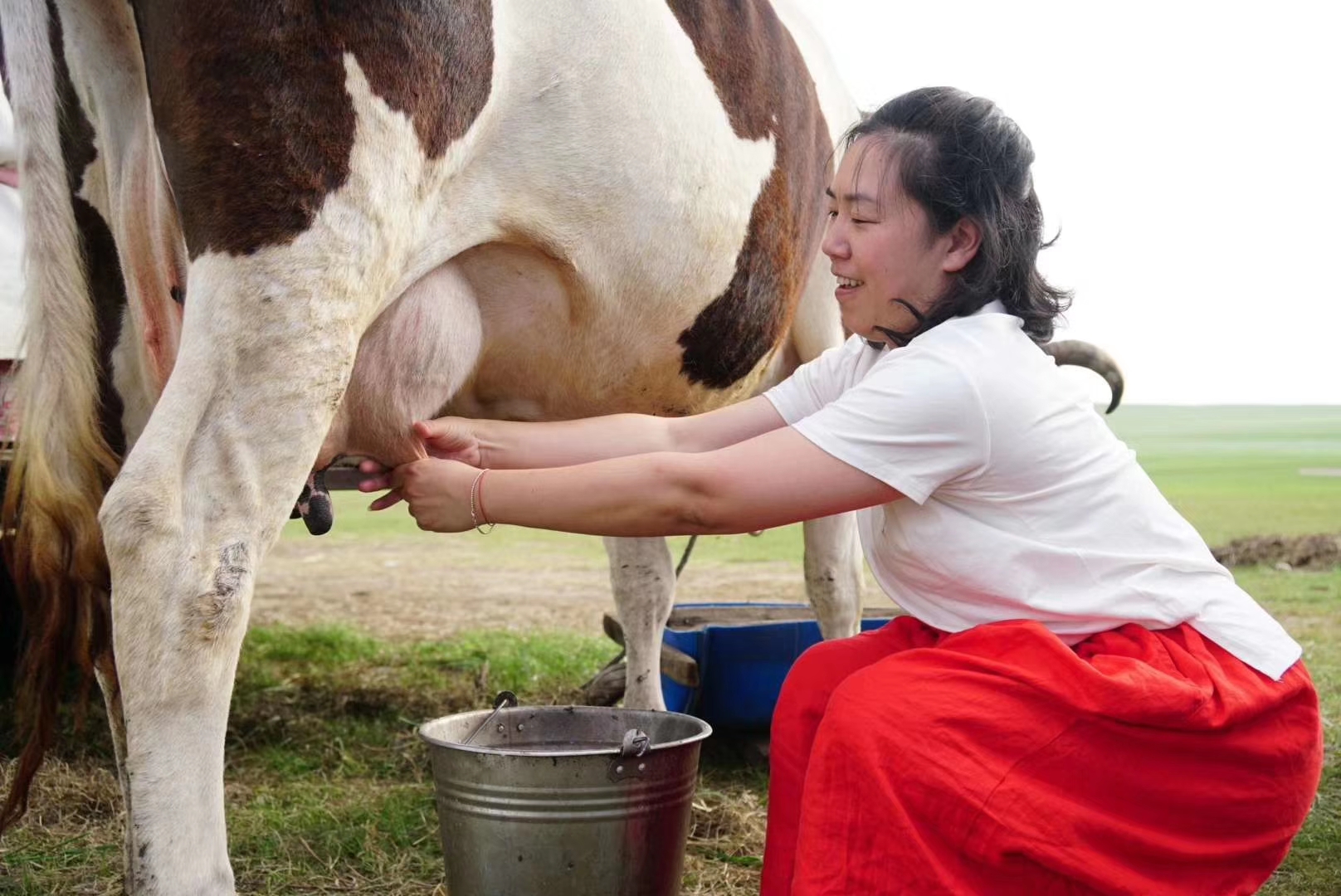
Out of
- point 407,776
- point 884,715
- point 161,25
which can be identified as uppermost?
point 161,25

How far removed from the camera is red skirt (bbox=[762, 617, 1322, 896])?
1.68 metres

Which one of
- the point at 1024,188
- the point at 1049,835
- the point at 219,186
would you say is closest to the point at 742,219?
the point at 1024,188

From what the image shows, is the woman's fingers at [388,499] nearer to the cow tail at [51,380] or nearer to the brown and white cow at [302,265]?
the brown and white cow at [302,265]

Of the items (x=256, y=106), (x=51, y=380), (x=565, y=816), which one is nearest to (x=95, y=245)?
(x=51, y=380)

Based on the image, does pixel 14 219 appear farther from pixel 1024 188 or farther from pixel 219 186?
pixel 1024 188

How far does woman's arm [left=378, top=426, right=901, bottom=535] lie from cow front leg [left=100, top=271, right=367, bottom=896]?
12.2 inches

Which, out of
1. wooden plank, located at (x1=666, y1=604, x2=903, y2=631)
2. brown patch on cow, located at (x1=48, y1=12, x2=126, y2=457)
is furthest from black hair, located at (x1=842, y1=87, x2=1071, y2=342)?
wooden plank, located at (x1=666, y1=604, x2=903, y2=631)

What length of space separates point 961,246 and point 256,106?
102cm

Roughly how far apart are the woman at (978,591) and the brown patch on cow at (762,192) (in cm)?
63

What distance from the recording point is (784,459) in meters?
1.83

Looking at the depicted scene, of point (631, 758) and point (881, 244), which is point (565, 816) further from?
point (881, 244)

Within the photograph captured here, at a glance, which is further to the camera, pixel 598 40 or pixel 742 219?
pixel 742 219

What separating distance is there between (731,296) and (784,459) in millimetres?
870

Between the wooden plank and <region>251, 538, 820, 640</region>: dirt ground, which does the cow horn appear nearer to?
the wooden plank
